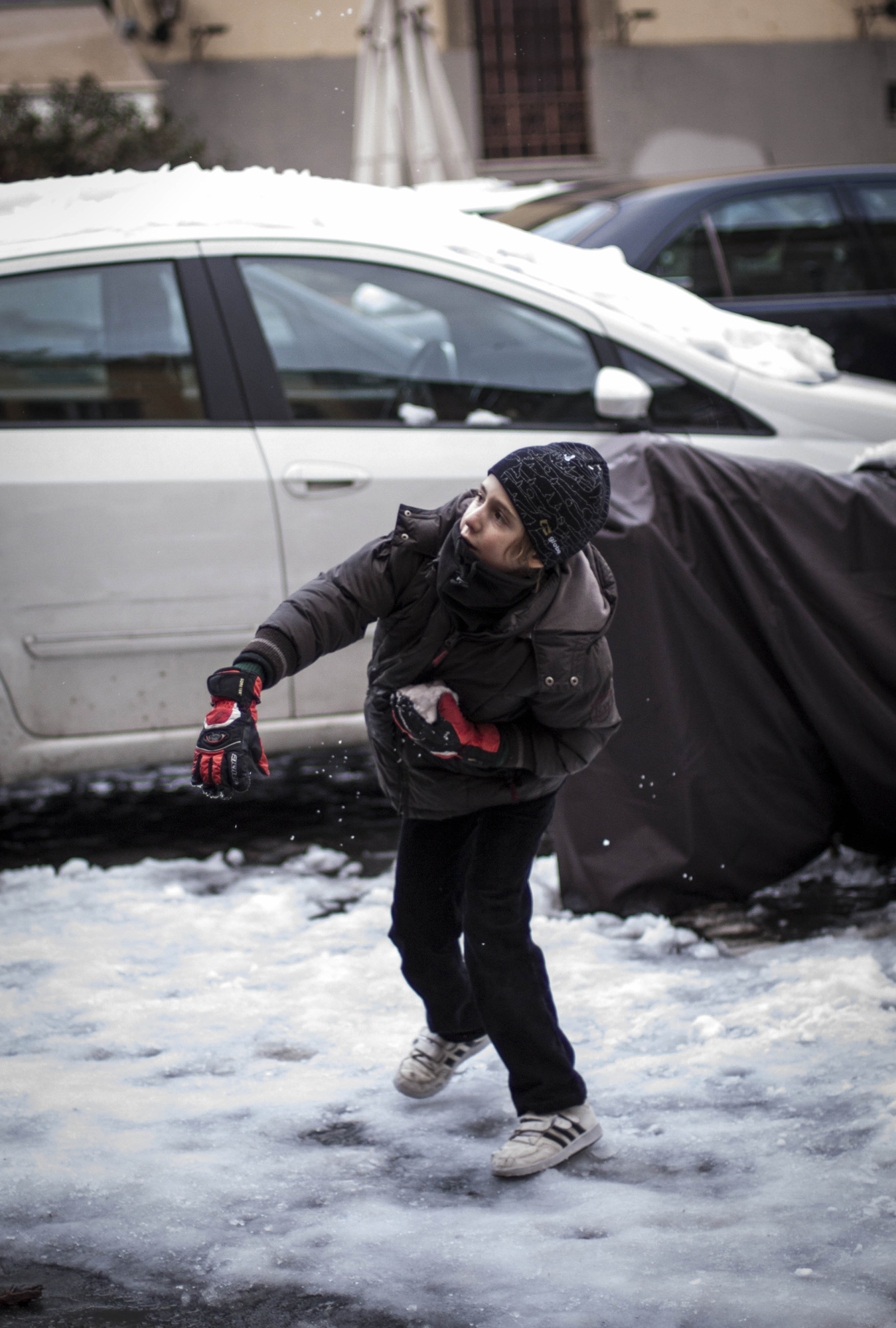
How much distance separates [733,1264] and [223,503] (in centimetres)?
226

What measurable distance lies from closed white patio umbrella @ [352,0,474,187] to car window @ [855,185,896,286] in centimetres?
195

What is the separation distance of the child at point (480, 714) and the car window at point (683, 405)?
1.52 m

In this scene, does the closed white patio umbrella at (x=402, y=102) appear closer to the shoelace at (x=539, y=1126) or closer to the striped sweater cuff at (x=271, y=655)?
the striped sweater cuff at (x=271, y=655)

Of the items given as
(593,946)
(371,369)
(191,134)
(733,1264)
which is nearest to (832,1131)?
(733,1264)

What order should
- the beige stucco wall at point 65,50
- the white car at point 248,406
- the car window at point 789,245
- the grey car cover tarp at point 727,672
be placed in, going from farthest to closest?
the beige stucco wall at point 65,50, the car window at point 789,245, the white car at point 248,406, the grey car cover tarp at point 727,672

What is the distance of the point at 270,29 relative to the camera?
27.3 ft

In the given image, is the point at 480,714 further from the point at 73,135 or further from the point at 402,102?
the point at 73,135

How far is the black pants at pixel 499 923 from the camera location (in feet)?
7.46

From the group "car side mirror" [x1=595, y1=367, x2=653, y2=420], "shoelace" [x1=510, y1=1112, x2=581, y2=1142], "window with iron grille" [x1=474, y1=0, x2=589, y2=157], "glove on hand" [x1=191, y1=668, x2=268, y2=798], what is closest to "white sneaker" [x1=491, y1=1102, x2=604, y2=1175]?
"shoelace" [x1=510, y1=1112, x2=581, y2=1142]

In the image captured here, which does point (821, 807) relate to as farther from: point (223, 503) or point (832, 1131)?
point (223, 503)

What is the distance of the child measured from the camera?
194 centimetres

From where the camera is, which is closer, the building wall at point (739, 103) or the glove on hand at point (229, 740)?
the glove on hand at point (229, 740)

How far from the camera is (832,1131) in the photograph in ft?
7.63

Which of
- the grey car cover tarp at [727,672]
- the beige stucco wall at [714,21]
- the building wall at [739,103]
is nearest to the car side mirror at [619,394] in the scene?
the grey car cover tarp at [727,672]
